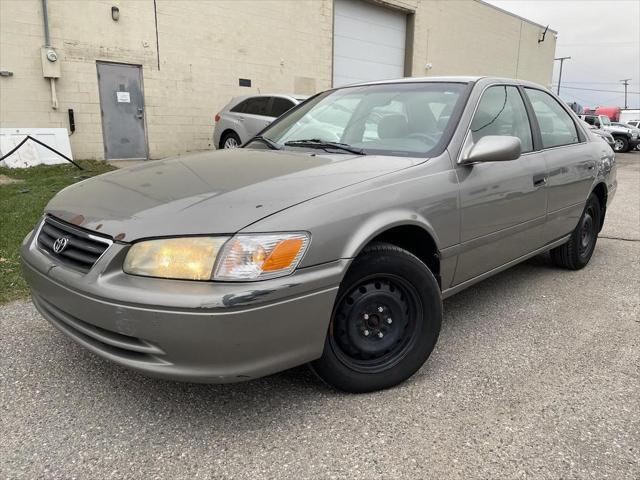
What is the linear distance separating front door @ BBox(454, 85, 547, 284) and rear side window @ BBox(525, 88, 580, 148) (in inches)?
8.4

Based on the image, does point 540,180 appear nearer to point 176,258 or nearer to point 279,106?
point 176,258

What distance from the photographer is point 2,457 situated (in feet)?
6.49

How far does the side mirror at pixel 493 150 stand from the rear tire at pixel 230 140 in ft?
26.2

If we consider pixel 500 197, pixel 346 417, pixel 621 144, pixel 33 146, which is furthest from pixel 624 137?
pixel 346 417

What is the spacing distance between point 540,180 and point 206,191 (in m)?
2.31

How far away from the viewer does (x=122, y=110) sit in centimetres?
1142

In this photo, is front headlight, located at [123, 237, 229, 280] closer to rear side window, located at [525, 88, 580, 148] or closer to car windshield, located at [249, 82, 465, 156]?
car windshield, located at [249, 82, 465, 156]

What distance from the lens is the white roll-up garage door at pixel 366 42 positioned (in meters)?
16.1

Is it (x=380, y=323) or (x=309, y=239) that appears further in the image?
(x=380, y=323)

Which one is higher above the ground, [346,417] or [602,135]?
[602,135]

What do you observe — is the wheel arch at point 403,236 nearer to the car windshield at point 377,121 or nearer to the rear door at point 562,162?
the car windshield at point 377,121

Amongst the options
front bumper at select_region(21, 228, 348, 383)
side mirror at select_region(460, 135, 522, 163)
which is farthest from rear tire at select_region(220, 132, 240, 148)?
front bumper at select_region(21, 228, 348, 383)

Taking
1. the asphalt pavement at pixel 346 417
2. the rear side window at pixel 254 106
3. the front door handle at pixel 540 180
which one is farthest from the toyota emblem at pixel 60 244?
the rear side window at pixel 254 106

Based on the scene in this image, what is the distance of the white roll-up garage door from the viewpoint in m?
16.1
